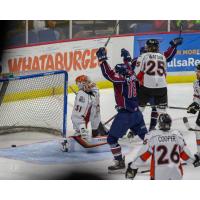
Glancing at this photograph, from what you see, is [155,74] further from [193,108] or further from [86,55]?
[86,55]

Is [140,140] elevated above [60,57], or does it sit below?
below

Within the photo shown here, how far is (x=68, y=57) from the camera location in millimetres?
6859

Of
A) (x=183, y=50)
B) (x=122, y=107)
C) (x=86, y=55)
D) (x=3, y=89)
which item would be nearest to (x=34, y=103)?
(x=3, y=89)

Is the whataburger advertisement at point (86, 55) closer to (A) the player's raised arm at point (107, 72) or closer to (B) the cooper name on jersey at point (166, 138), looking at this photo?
(A) the player's raised arm at point (107, 72)

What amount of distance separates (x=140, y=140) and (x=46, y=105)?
28.3 inches

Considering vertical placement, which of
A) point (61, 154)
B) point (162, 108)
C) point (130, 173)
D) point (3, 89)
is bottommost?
point (130, 173)

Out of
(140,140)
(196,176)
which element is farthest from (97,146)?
(196,176)

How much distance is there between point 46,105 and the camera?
690cm

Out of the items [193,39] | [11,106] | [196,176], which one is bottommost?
[196,176]

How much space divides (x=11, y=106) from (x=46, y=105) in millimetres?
251

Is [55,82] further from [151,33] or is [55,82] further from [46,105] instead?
[151,33]

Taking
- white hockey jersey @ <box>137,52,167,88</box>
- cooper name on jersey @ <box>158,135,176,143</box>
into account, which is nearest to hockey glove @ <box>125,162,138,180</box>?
cooper name on jersey @ <box>158,135,176,143</box>

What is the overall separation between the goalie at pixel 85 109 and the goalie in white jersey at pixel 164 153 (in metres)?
0.32

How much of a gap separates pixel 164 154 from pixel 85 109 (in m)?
0.65
